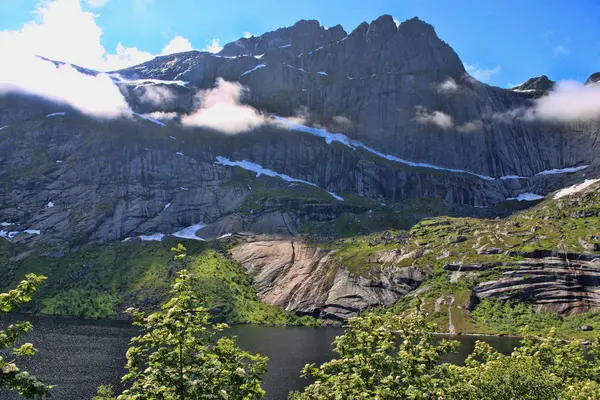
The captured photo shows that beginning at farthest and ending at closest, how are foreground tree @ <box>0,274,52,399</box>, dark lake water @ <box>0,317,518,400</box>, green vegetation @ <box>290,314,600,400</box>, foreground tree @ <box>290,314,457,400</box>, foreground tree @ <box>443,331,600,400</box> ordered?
dark lake water @ <box>0,317,518,400</box> < foreground tree @ <box>443,331,600,400</box> < green vegetation @ <box>290,314,600,400</box> < foreground tree @ <box>290,314,457,400</box> < foreground tree @ <box>0,274,52,399</box>

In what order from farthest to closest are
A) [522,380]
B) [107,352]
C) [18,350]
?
[107,352] → [522,380] → [18,350]

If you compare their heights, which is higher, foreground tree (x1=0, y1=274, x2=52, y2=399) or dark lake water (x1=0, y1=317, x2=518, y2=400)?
foreground tree (x1=0, y1=274, x2=52, y2=399)

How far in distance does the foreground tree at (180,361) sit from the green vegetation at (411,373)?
4.14 m

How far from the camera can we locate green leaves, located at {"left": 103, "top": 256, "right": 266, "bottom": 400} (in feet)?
47.9

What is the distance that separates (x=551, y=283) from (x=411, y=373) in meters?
187

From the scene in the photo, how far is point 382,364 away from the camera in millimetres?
17312

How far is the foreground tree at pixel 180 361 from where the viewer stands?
1459cm

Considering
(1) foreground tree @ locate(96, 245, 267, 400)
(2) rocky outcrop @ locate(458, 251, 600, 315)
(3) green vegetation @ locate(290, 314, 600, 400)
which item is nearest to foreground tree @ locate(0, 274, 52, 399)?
(1) foreground tree @ locate(96, 245, 267, 400)

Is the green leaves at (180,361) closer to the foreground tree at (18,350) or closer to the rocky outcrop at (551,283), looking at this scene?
the foreground tree at (18,350)

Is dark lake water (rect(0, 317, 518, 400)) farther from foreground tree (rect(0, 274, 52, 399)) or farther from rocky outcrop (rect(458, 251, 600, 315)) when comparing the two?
foreground tree (rect(0, 274, 52, 399))

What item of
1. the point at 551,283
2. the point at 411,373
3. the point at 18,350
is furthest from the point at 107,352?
the point at 551,283

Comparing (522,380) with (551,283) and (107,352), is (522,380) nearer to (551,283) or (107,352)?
(107,352)

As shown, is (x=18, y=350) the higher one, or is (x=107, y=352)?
(x=18, y=350)

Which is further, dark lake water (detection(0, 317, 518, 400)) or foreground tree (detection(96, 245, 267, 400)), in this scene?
dark lake water (detection(0, 317, 518, 400))
